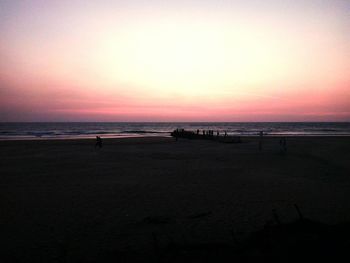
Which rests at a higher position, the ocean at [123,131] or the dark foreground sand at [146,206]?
the ocean at [123,131]

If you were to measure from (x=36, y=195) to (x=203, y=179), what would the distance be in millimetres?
6424

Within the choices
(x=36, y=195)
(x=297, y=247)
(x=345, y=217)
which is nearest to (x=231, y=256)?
(x=297, y=247)

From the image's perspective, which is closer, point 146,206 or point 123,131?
point 146,206

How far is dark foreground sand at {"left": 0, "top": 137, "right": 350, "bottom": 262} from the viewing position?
6434 mm

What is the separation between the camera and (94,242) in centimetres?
657

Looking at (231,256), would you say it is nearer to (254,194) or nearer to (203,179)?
(254,194)

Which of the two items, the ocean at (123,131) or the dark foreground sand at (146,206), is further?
the ocean at (123,131)

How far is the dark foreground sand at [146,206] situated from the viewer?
6.43m

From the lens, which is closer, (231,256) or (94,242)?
(231,256)

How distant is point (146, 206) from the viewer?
926cm

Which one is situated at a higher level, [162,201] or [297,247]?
[297,247]

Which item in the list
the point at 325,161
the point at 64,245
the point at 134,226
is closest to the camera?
the point at 64,245

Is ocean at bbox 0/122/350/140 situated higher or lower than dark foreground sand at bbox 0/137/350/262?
higher

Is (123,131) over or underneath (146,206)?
over
